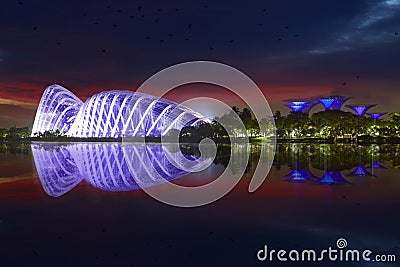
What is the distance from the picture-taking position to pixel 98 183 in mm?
15047

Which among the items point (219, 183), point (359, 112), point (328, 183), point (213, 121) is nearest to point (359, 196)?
point (328, 183)

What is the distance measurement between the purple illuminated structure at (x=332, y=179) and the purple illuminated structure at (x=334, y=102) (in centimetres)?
7479

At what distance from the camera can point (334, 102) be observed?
89.1 m

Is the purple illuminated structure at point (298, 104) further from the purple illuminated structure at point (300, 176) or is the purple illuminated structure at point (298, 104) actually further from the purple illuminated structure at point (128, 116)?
the purple illuminated structure at point (300, 176)

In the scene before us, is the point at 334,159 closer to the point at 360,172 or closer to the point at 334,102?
the point at 360,172

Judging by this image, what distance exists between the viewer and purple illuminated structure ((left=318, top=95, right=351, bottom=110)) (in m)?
88.8

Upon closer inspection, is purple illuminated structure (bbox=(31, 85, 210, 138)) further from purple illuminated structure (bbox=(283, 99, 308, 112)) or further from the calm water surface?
the calm water surface

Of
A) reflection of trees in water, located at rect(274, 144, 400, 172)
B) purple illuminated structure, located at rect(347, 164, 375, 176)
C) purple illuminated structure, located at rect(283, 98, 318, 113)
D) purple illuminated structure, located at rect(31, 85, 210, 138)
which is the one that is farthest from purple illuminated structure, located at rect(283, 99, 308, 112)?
purple illuminated structure, located at rect(347, 164, 375, 176)

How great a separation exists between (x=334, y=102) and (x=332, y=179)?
76.8 metres

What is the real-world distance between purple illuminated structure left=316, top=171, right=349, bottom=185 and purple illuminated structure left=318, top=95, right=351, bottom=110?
74792 millimetres

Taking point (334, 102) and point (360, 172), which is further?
point (334, 102)

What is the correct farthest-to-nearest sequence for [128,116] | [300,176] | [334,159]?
[128,116]
[334,159]
[300,176]

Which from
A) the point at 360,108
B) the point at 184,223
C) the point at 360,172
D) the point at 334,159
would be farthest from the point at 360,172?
the point at 360,108

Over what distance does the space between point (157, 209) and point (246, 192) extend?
346cm
